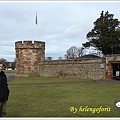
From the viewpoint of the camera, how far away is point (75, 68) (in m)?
26.7

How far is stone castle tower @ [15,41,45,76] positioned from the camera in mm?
30791

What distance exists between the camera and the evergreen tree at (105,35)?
115ft

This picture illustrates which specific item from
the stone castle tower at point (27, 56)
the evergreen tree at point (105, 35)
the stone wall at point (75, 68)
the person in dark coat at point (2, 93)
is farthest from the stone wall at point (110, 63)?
the person in dark coat at point (2, 93)

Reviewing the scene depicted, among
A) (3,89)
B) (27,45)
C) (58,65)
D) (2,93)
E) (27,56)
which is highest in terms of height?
(27,45)

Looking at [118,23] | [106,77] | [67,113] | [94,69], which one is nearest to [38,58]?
[94,69]

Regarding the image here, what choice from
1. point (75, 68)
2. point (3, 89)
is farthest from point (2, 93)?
point (75, 68)

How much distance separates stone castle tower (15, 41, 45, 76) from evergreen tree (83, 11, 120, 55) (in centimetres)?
1018

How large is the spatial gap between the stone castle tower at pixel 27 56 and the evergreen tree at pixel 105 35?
1018cm

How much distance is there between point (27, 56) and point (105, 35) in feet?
42.7

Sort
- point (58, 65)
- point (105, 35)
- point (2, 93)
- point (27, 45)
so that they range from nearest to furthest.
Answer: point (2, 93)
point (58, 65)
point (27, 45)
point (105, 35)

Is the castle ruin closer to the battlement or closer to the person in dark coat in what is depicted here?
the battlement

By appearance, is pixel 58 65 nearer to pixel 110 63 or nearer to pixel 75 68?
pixel 75 68

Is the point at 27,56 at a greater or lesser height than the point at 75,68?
greater

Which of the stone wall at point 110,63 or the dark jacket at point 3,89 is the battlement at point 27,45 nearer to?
the stone wall at point 110,63
